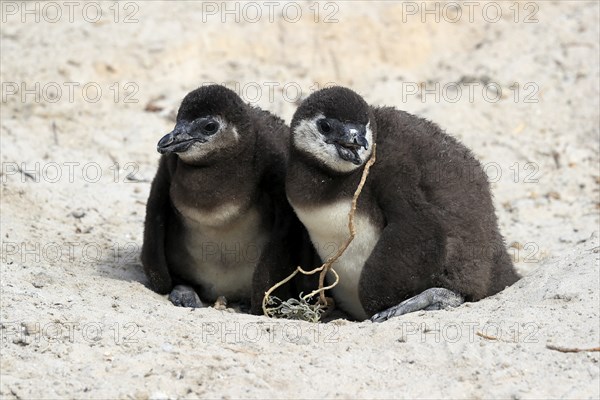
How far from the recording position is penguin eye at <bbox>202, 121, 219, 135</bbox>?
7.47 meters

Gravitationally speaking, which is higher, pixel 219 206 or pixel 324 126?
pixel 324 126

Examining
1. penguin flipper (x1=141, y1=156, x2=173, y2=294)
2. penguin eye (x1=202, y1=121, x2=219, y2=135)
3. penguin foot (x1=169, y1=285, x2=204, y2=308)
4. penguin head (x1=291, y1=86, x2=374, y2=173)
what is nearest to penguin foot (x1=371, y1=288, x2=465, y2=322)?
penguin head (x1=291, y1=86, x2=374, y2=173)

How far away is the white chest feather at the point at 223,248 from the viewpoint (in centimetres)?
779

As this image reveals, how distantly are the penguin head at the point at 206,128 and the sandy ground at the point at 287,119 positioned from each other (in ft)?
3.57

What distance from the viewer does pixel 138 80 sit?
11930 millimetres

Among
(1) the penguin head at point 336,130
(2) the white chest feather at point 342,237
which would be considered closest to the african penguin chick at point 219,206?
(2) the white chest feather at point 342,237

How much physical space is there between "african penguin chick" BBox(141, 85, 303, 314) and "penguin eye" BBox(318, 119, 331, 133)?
2.62ft

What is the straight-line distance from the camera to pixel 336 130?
23.0ft

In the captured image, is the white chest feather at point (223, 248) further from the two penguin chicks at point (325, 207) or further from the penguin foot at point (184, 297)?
the penguin foot at point (184, 297)

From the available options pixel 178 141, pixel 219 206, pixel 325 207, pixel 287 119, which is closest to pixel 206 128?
pixel 178 141

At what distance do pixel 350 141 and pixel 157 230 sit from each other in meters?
1.95

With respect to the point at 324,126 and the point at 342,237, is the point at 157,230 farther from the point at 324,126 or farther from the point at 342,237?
the point at 324,126

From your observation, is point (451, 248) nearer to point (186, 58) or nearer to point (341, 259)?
point (341, 259)

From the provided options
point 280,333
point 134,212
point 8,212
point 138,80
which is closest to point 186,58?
point 138,80
